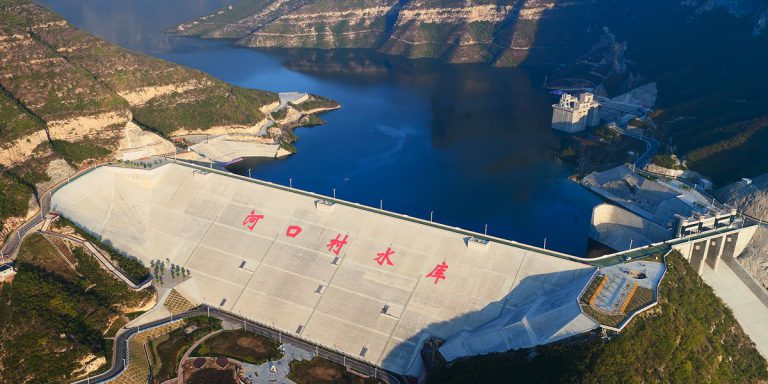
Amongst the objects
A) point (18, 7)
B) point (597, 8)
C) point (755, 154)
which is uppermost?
point (18, 7)

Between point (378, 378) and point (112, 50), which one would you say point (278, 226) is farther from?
point (112, 50)

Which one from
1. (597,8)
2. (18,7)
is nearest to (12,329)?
(18,7)

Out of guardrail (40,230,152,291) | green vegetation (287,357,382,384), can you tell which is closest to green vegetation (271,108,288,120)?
guardrail (40,230,152,291)

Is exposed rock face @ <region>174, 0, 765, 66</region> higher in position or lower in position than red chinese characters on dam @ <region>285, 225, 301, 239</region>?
lower

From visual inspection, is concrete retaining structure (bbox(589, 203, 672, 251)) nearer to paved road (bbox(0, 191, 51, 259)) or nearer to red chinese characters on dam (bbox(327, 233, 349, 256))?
red chinese characters on dam (bbox(327, 233, 349, 256))

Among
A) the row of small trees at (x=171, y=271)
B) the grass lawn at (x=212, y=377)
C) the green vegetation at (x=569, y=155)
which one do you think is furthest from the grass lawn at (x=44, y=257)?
the green vegetation at (x=569, y=155)

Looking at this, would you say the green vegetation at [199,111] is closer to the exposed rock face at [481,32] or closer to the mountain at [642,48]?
the mountain at [642,48]

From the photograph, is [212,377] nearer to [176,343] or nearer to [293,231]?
[176,343]
